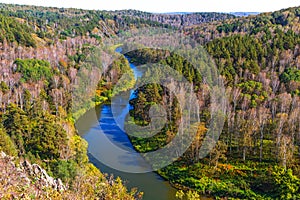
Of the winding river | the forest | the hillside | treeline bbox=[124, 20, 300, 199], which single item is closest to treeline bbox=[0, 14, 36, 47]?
the forest

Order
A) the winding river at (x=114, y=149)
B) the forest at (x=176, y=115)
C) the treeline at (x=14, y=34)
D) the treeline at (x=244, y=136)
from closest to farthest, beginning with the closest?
the forest at (x=176, y=115)
the treeline at (x=244, y=136)
the winding river at (x=114, y=149)
the treeline at (x=14, y=34)

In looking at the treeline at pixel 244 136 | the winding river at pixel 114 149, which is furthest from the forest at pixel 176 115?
the winding river at pixel 114 149

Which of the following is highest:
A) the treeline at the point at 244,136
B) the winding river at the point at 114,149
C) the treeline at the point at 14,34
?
the treeline at the point at 14,34

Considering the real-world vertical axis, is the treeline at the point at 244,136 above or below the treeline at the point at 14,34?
below

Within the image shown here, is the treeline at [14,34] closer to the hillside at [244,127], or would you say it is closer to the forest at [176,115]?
the forest at [176,115]

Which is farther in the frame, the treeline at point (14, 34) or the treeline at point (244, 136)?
the treeline at point (14, 34)

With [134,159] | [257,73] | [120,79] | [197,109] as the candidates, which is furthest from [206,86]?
[120,79]

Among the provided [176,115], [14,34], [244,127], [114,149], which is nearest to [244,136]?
[244,127]
